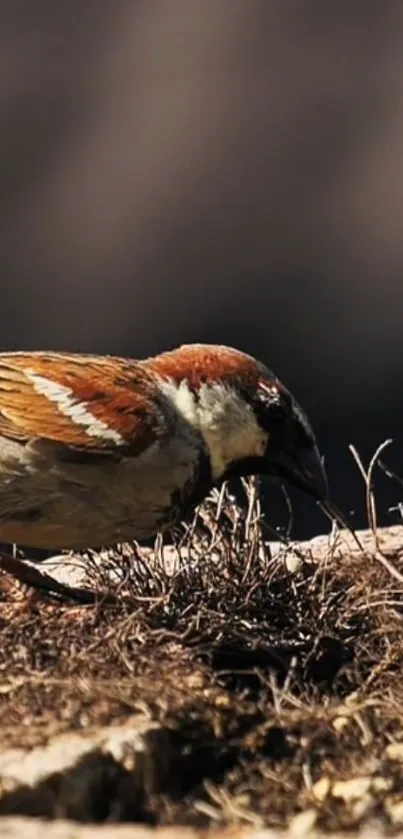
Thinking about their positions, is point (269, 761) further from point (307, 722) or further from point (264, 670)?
point (264, 670)

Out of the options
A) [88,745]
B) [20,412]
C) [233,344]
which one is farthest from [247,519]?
[233,344]

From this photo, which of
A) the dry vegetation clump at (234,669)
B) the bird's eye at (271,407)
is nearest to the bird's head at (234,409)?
the bird's eye at (271,407)

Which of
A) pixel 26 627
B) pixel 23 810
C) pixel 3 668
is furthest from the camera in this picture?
pixel 26 627

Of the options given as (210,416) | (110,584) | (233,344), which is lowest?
(233,344)

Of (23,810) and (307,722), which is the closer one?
(23,810)

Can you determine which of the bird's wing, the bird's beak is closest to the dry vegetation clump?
the bird's beak

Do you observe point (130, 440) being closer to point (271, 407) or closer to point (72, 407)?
point (72, 407)

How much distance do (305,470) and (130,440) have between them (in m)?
0.41

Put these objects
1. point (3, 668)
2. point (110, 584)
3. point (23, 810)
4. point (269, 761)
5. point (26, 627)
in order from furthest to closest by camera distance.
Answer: point (110, 584) → point (26, 627) → point (3, 668) → point (269, 761) → point (23, 810)

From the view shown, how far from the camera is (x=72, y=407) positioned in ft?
11.6

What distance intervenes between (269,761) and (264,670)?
40 cm

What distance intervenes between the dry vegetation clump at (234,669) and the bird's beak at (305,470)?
9 centimetres

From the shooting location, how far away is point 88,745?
2.57 meters

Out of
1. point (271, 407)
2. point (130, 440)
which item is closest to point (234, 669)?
point (130, 440)
